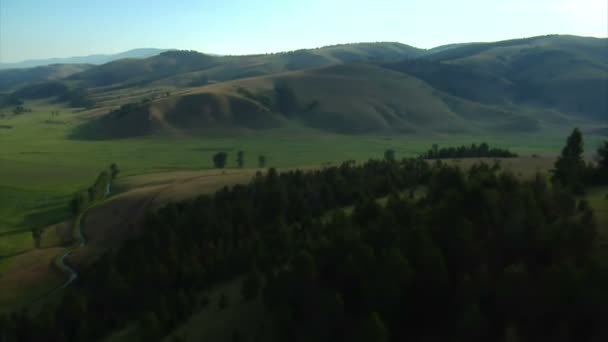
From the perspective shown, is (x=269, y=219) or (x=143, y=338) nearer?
(x=143, y=338)

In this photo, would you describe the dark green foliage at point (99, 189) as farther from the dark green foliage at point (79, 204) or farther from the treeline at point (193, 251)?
the treeline at point (193, 251)

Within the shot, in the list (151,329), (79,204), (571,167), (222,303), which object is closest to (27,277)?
(79,204)

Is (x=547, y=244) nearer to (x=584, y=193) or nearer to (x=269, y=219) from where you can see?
(x=584, y=193)

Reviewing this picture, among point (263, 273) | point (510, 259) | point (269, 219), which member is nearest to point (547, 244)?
point (510, 259)

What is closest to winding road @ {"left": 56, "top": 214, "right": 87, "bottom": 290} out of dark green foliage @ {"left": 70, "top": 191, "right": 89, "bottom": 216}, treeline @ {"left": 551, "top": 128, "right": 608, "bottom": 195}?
dark green foliage @ {"left": 70, "top": 191, "right": 89, "bottom": 216}

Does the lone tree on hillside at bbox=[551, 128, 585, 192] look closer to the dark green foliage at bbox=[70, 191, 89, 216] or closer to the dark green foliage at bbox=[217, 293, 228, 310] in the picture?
the dark green foliage at bbox=[217, 293, 228, 310]

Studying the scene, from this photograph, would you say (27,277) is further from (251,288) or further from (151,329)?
(251,288)

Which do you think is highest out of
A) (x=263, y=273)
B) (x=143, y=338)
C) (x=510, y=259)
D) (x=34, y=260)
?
(x=510, y=259)
